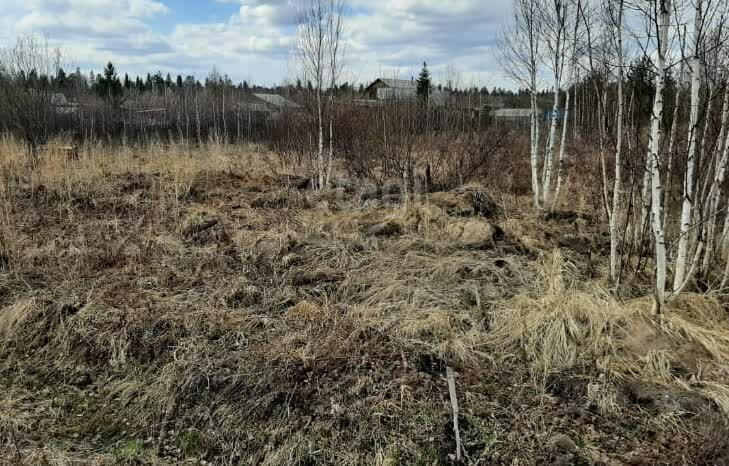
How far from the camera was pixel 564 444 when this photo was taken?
264cm

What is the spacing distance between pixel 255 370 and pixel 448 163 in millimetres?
6888

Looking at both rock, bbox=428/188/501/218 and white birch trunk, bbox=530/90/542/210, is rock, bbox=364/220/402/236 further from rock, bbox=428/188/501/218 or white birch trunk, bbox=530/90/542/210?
white birch trunk, bbox=530/90/542/210

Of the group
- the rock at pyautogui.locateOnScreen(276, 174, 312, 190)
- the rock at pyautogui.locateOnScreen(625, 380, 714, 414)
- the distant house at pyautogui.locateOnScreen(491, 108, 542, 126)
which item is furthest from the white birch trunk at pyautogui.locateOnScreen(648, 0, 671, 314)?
the distant house at pyautogui.locateOnScreen(491, 108, 542, 126)

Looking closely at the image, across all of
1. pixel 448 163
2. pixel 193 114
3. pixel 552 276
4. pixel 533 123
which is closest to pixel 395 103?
pixel 448 163

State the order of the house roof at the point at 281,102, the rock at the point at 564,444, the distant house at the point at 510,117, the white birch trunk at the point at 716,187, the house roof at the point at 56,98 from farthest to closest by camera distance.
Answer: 1. the house roof at the point at 56,98
2. the house roof at the point at 281,102
3. the distant house at the point at 510,117
4. the white birch trunk at the point at 716,187
5. the rock at the point at 564,444

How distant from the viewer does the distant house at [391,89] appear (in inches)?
423

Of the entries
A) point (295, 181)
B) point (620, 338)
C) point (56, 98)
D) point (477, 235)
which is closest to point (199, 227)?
point (477, 235)

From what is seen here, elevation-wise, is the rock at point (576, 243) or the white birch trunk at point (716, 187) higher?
the white birch trunk at point (716, 187)

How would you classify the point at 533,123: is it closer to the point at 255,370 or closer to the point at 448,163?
the point at 448,163

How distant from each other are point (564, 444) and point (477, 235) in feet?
11.1

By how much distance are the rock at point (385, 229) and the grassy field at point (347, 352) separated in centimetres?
3

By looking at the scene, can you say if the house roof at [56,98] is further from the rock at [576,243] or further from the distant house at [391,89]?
the rock at [576,243]

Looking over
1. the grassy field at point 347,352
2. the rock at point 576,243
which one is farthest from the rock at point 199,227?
the rock at point 576,243

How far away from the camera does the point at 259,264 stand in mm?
5379
